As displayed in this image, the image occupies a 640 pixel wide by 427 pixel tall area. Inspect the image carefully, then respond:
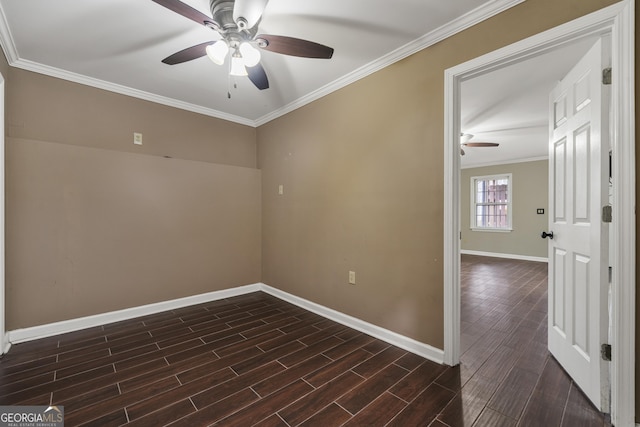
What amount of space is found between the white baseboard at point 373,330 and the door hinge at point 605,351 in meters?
0.90

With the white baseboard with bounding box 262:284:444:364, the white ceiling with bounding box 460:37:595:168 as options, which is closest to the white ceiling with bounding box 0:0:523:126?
the white ceiling with bounding box 460:37:595:168

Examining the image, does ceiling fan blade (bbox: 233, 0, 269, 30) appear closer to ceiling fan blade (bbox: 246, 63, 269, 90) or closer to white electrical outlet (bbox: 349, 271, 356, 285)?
ceiling fan blade (bbox: 246, 63, 269, 90)

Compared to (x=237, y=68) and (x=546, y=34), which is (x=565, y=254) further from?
(x=237, y=68)

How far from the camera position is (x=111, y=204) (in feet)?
9.52

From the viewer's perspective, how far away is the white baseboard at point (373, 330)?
2.16 meters

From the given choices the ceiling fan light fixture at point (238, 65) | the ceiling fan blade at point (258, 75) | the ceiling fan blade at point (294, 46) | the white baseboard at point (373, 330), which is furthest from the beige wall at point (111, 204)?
the ceiling fan blade at point (294, 46)

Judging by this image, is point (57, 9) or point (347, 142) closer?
point (57, 9)

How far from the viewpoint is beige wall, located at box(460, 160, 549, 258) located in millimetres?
6492

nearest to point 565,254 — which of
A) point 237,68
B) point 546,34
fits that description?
point 546,34

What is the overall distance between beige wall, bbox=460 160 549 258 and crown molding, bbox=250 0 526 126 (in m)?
5.35

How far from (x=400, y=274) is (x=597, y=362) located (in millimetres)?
1256

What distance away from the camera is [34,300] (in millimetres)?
2506

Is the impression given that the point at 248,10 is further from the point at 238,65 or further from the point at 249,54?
the point at 238,65

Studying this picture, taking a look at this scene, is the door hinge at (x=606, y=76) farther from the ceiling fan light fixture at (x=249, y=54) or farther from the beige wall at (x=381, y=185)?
the ceiling fan light fixture at (x=249, y=54)
